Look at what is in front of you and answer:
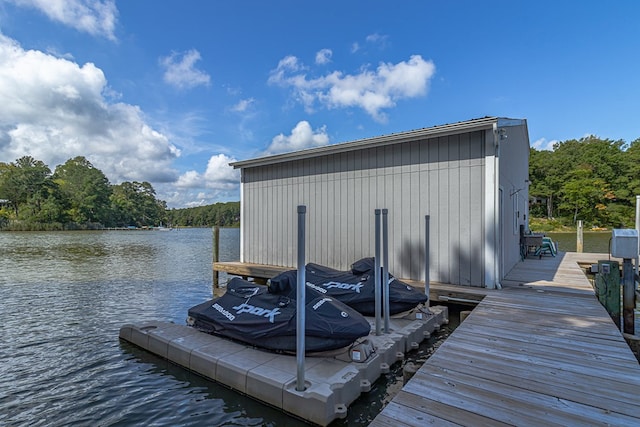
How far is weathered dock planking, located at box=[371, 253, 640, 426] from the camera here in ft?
6.64

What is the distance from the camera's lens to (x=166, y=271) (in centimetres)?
1326

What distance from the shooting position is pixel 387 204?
7.14 meters

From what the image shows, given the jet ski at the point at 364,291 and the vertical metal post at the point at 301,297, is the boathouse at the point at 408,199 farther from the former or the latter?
the vertical metal post at the point at 301,297

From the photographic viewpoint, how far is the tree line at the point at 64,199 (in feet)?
155

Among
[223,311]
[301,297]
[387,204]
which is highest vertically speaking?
[387,204]

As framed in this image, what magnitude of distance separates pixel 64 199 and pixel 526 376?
62692mm

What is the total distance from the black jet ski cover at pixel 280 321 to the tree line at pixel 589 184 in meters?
35.6

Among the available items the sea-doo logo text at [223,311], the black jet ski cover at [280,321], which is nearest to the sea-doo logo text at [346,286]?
the black jet ski cover at [280,321]

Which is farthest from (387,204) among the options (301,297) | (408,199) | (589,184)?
(589,184)

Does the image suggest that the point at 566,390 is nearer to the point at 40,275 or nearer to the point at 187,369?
the point at 187,369

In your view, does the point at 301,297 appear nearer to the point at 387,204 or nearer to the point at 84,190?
the point at 387,204

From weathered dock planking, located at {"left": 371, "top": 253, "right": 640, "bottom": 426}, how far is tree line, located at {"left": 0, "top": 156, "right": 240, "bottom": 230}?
58.8 metres

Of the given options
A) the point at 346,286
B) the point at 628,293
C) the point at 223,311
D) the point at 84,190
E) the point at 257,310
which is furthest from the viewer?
the point at 84,190

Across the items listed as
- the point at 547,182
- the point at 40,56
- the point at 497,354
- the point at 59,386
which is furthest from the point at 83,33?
the point at 547,182
